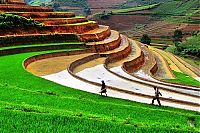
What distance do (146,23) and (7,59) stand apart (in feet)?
256

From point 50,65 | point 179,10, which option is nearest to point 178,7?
point 179,10

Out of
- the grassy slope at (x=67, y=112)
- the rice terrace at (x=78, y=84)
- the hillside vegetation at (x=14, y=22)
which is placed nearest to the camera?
the grassy slope at (x=67, y=112)

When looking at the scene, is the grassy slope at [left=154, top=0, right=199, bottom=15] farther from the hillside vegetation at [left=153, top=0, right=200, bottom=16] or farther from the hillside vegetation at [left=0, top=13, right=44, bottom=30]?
the hillside vegetation at [left=0, top=13, right=44, bottom=30]

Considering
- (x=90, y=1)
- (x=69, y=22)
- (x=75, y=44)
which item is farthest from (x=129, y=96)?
(x=90, y=1)

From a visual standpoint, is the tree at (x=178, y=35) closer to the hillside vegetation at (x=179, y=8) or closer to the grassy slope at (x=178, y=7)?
the hillside vegetation at (x=179, y=8)

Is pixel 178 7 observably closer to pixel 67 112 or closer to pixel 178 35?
pixel 178 35

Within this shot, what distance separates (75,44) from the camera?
92.8 ft

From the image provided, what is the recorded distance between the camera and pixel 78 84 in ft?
59.3

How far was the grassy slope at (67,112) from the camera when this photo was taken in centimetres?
930

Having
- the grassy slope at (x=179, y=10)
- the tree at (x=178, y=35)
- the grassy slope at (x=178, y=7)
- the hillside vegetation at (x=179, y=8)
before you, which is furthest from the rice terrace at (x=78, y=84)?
the grassy slope at (x=178, y=7)

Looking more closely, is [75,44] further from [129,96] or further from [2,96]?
[2,96]

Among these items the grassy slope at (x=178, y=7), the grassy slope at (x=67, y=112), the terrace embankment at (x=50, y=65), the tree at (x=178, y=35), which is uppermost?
the grassy slope at (x=67, y=112)

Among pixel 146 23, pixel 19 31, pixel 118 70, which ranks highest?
pixel 19 31

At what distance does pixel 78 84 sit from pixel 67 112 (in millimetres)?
7683
